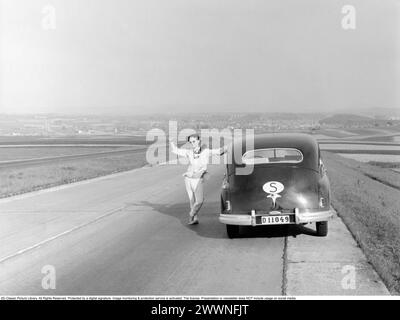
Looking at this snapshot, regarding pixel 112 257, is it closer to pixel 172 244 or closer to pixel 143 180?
pixel 172 244

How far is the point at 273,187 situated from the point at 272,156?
124 cm

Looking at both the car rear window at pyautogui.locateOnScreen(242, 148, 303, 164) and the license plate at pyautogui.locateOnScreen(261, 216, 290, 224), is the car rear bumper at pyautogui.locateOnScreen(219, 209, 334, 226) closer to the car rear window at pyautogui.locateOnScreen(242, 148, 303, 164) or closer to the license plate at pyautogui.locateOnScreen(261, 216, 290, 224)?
the license plate at pyautogui.locateOnScreen(261, 216, 290, 224)

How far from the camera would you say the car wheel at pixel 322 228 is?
10055 mm

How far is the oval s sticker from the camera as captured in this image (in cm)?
951

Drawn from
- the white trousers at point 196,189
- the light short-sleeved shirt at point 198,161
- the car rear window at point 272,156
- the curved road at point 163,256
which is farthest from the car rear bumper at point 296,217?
the light short-sleeved shirt at point 198,161

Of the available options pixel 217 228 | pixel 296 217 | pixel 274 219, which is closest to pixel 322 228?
pixel 296 217

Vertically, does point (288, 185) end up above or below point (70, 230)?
above

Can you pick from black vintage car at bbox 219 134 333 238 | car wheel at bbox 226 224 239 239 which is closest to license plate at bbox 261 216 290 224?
black vintage car at bbox 219 134 333 238

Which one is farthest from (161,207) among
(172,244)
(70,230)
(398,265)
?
(398,265)

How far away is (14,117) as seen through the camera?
17200 centimetres

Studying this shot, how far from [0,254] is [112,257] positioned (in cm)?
201

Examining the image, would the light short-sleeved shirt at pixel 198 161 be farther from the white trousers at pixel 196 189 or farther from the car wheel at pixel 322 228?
the car wheel at pixel 322 228

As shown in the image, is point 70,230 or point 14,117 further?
point 14,117

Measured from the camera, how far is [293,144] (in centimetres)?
1031
